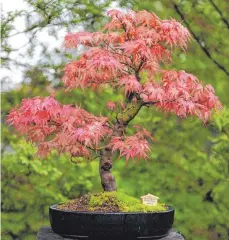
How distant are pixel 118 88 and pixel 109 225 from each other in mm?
721

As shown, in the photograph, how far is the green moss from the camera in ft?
9.61

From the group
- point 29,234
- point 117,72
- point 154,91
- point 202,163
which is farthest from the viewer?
point 29,234

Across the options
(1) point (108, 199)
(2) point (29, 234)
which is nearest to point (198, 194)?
(2) point (29, 234)

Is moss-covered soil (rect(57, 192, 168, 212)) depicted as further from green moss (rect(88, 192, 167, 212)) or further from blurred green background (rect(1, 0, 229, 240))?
blurred green background (rect(1, 0, 229, 240))

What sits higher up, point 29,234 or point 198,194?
point 198,194

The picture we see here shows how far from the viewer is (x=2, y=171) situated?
16.0 ft

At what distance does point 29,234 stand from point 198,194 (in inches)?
58.6

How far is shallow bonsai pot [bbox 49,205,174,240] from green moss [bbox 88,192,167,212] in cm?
9

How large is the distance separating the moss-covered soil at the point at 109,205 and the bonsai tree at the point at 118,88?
14 centimetres

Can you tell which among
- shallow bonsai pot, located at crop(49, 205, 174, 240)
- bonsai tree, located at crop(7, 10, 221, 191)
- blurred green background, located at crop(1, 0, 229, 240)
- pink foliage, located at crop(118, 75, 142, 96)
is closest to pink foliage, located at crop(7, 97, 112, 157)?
bonsai tree, located at crop(7, 10, 221, 191)

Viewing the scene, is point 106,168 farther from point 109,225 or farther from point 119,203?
point 109,225

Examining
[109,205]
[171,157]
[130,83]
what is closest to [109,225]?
[109,205]

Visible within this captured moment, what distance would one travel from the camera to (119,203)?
2.95m

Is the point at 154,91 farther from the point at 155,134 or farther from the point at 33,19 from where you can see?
the point at 33,19
